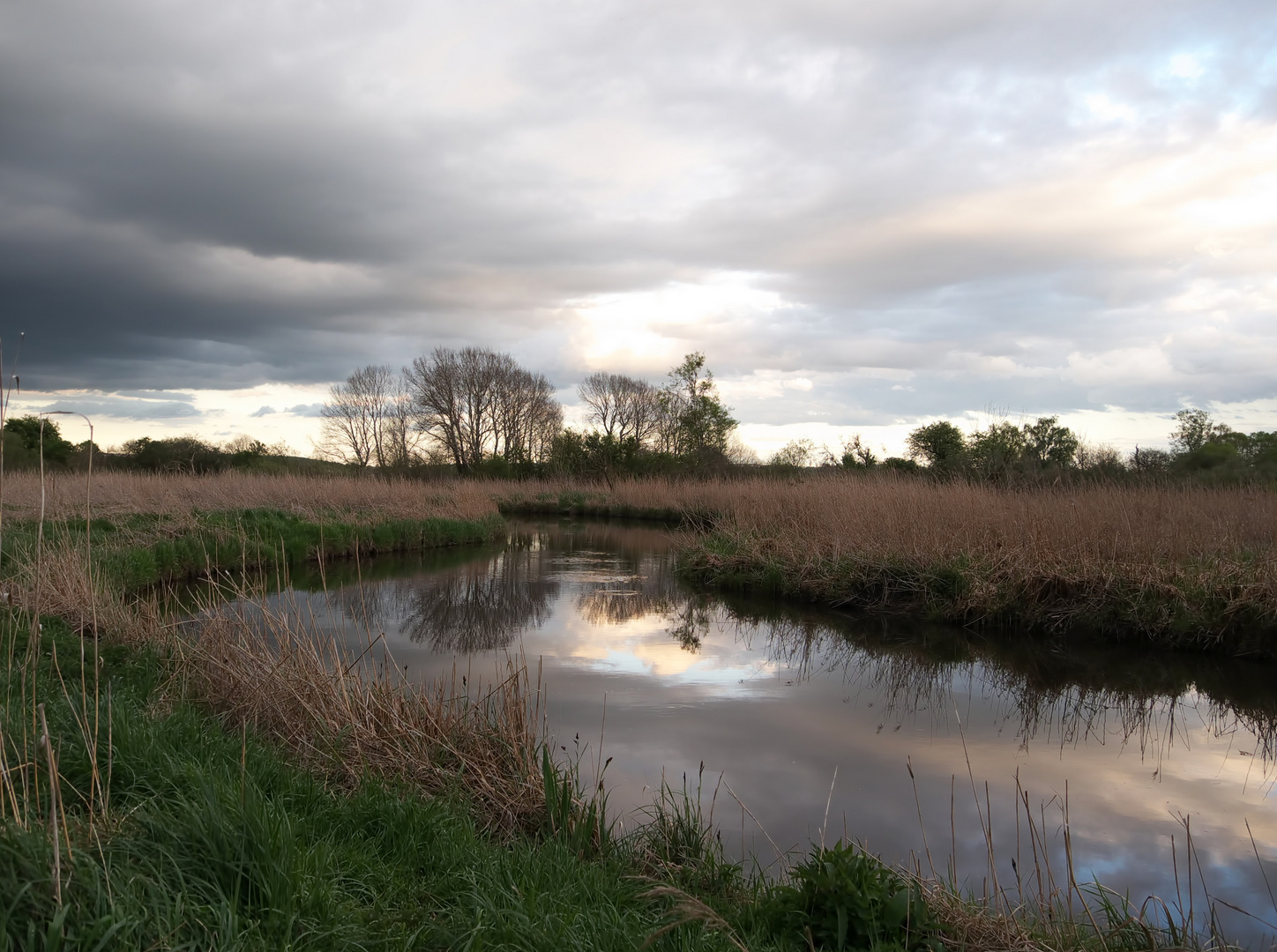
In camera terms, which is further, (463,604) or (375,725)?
(463,604)

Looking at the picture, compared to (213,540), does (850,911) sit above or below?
below

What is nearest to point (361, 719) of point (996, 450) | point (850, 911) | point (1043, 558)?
point (850, 911)

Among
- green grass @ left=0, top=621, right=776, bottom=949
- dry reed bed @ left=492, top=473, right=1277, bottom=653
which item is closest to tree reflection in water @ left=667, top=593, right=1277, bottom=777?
dry reed bed @ left=492, top=473, right=1277, bottom=653

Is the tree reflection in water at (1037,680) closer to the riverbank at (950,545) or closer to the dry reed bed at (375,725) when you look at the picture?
the riverbank at (950,545)

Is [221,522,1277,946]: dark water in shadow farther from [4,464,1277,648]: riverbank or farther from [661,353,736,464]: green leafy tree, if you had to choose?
[661,353,736,464]: green leafy tree

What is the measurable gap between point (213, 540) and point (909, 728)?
10882 mm

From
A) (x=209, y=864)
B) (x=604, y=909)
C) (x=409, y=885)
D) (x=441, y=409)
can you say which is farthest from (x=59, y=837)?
(x=441, y=409)

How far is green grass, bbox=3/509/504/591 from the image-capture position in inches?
375

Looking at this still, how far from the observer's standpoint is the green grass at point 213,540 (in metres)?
9.53

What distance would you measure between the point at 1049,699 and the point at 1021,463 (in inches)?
359

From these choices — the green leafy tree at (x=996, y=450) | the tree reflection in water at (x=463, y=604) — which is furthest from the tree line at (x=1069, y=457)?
the tree reflection in water at (x=463, y=604)

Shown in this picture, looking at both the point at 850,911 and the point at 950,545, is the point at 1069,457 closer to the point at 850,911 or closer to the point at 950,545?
the point at 950,545

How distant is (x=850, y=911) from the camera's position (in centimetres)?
263

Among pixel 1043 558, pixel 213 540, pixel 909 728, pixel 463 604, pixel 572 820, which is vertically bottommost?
pixel 909 728
